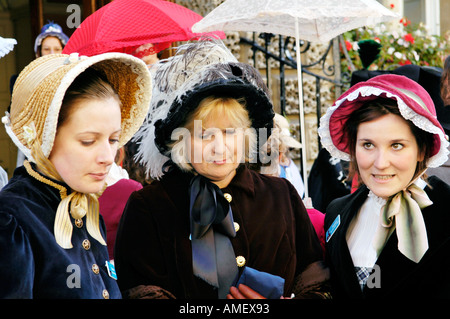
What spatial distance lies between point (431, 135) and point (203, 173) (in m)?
0.91

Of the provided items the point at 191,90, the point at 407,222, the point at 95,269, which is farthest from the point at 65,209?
the point at 407,222

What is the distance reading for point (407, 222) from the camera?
217 cm

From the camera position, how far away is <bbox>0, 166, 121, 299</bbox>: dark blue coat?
5.48 ft

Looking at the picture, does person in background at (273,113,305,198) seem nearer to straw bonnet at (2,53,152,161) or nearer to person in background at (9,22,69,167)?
person in background at (9,22,69,167)

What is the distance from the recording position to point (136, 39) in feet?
11.4

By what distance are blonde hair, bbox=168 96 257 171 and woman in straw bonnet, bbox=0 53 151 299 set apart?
330 mm

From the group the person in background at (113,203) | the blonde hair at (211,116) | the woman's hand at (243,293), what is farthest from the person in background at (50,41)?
the woman's hand at (243,293)

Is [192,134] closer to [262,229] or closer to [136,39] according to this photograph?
[262,229]

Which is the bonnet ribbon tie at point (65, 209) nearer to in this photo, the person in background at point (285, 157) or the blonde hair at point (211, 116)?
the blonde hair at point (211, 116)

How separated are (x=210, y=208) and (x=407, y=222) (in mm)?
748

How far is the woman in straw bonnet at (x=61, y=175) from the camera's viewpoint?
69.7 inches

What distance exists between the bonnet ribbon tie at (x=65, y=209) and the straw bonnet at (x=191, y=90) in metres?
0.44

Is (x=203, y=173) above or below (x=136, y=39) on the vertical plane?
below
